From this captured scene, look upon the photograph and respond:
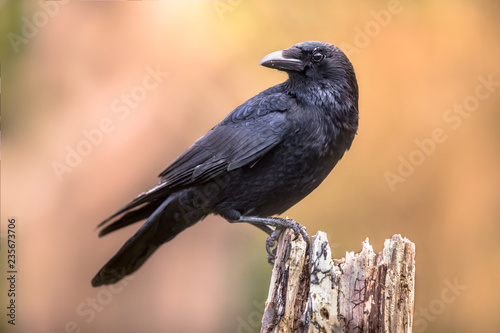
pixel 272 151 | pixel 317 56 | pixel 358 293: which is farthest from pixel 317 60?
pixel 358 293

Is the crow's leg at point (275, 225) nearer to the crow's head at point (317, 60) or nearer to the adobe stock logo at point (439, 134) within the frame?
the crow's head at point (317, 60)

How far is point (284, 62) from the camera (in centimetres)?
339

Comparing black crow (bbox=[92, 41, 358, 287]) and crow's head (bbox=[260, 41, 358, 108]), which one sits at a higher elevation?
crow's head (bbox=[260, 41, 358, 108])

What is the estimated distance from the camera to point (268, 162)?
11.0 ft

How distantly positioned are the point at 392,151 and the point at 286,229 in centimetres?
258

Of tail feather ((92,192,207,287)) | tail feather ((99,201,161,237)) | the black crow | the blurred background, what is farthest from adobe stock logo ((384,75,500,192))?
tail feather ((99,201,161,237))

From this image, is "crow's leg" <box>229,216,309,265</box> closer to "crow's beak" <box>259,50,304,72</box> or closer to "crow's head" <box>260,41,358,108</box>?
"crow's head" <box>260,41,358,108</box>

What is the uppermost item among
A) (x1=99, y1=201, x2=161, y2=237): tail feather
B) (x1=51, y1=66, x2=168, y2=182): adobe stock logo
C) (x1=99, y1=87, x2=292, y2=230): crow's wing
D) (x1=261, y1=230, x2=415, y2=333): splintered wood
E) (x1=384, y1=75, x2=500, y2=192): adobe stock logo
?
(x1=384, y1=75, x2=500, y2=192): adobe stock logo

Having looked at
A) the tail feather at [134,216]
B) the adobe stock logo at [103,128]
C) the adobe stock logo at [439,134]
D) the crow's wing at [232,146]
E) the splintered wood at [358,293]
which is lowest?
the splintered wood at [358,293]

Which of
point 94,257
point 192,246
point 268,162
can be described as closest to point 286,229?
point 268,162

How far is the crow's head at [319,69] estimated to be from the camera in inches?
134

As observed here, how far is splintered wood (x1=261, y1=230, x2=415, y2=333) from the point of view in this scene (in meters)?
2.62

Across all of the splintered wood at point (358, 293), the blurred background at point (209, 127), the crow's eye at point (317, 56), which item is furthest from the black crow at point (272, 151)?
the blurred background at point (209, 127)

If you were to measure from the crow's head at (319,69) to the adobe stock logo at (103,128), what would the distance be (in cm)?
206
